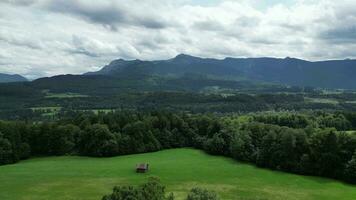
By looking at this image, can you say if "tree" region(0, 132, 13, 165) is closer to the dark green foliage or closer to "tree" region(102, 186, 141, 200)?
the dark green foliage

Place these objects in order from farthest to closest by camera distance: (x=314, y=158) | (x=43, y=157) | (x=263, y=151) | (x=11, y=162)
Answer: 1. (x=43, y=157)
2. (x=11, y=162)
3. (x=263, y=151)
4. (x=314, y=158)

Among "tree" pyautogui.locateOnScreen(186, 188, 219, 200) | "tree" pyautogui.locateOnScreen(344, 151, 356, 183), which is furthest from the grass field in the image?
"tree" pyautogui.locateOnScreen(186, 188, 219, 200)

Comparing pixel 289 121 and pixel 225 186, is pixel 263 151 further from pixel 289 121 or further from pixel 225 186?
pixel 289 121

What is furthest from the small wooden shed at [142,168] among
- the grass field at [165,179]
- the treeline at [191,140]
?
the treeline at [191,140]

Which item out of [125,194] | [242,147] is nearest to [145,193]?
[125,194]

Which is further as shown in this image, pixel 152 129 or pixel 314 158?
pixel 152 129

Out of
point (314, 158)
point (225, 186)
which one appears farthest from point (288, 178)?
point (225, 186)
